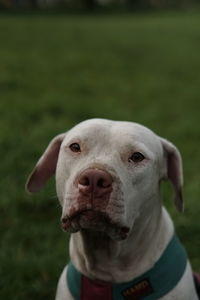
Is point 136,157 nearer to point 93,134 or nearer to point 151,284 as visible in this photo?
point 93,134

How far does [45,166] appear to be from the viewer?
3430 millimetres

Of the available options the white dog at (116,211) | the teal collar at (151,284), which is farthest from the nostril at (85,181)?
the teal collar at (151,284)

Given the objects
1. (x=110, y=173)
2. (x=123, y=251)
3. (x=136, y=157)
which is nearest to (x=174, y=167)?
(x=136, y=157)

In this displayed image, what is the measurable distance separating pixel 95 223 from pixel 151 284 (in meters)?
0.57

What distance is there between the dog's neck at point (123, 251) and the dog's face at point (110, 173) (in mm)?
151

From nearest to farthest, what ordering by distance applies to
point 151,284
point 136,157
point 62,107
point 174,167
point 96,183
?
point 96,183 → point 136,157 → point 151,284 → point 174,167 → point 62,107

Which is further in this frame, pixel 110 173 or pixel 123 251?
pixel 123 251

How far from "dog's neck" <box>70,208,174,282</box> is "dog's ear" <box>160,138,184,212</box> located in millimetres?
156

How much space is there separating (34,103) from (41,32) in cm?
968

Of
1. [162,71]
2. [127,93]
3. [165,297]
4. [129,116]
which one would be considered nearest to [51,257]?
[165,297]

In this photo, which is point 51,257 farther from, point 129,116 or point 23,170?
point 129,116

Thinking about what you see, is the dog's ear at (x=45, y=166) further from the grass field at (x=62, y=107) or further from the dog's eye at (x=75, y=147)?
the grass field at (x=62, y=107)

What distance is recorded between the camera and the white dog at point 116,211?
2.76 m

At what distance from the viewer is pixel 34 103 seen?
8.16 m
